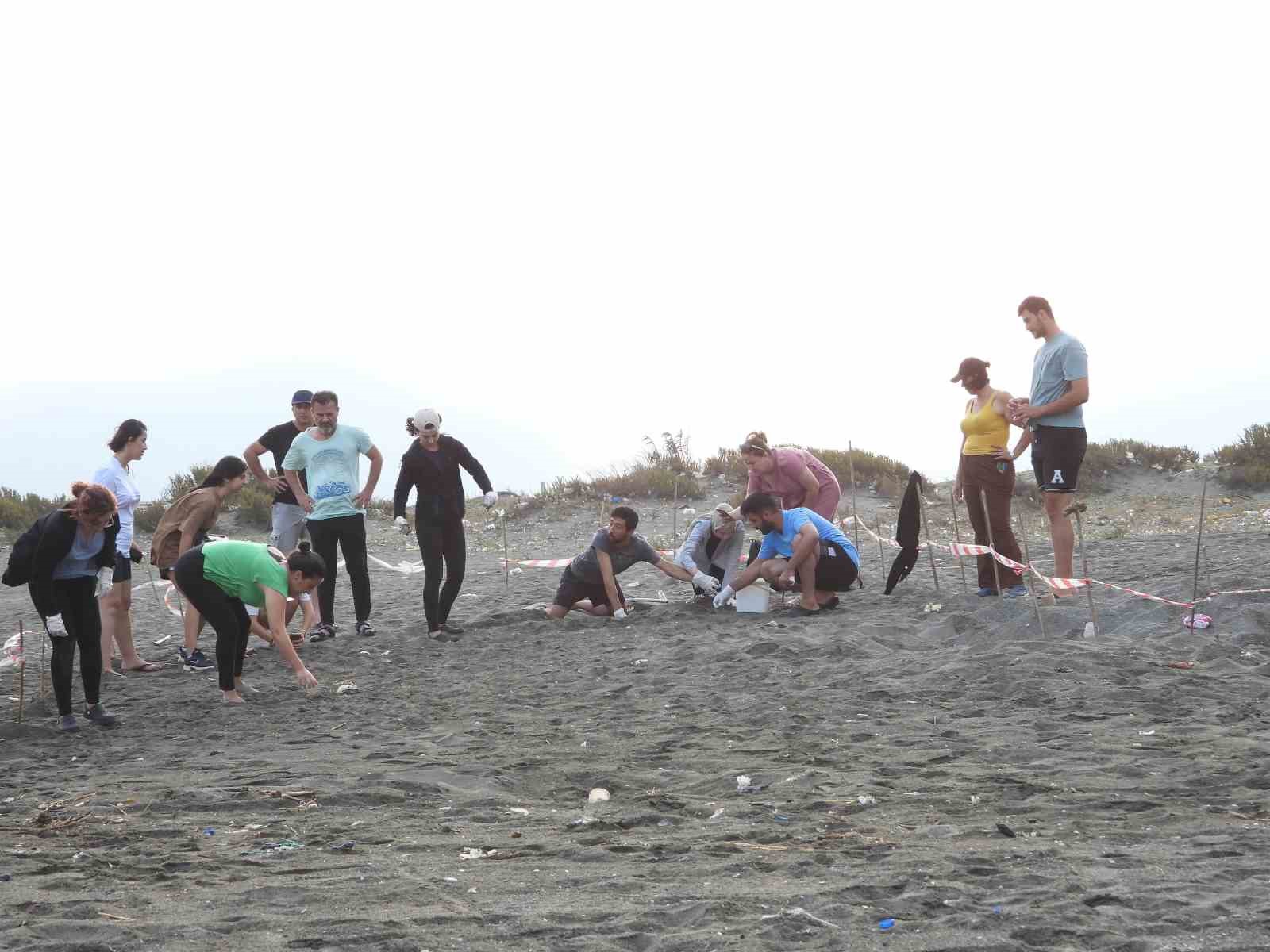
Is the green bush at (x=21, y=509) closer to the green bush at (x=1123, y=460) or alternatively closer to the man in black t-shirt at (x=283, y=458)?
the man in black t-shirt at (x=283, y=458)

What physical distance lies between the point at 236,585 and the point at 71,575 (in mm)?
905

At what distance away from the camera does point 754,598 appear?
340 inches

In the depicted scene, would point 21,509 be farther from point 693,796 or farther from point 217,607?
point 693,796

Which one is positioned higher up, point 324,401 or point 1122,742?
point 324,401

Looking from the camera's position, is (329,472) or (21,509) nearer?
(329,472)

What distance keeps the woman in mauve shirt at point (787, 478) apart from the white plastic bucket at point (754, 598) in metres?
0.66

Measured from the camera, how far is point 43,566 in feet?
19.6

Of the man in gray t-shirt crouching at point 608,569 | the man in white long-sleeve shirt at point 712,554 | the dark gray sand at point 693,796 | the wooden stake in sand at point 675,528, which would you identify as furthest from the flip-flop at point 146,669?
the wooden stake in sand at point 675,528

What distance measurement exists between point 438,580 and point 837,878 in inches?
227

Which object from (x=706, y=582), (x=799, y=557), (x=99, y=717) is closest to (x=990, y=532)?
(x=799, y=557)

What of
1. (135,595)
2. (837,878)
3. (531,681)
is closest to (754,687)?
(531,681)

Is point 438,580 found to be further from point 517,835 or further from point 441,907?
point 441,907

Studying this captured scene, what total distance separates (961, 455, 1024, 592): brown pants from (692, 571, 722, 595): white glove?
1882 mm

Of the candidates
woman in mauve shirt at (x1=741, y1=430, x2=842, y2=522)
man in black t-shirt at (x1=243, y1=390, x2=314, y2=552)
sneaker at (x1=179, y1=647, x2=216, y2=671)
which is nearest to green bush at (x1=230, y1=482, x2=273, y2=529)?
man in black t-shirt at (x1=243, y1=390, x2=314, y2=552)
